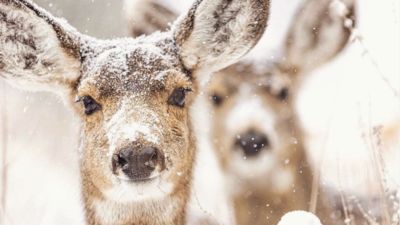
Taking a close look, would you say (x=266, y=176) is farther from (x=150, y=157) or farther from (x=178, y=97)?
(x=150, y=157)

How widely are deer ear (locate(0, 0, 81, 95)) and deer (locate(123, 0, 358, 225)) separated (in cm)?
271

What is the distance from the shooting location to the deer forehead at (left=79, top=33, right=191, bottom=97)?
645 centimetres

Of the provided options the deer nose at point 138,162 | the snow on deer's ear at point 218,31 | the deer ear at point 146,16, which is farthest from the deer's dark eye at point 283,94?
the deer nose at point 138,162

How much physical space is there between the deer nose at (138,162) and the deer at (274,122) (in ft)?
11.6

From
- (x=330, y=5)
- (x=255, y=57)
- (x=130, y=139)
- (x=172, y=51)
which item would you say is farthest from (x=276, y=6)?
(x=130, y=139)

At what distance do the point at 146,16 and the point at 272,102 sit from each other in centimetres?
166

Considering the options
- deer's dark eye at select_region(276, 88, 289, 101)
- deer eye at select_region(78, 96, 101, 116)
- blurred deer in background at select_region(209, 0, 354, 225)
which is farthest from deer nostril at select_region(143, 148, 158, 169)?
deer's dark eye at select_region(276, 88, 289, 101)

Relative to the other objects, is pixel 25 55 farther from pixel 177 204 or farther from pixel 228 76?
pixel 228 76

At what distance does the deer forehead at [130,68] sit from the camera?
21.1 ft

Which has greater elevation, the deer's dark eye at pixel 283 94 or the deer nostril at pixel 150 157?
the deer's dark eye at pixel 283 94

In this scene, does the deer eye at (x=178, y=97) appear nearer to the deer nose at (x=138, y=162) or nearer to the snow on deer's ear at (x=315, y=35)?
the deer nose at (x=138, y=162)

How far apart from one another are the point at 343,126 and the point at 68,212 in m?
3.08

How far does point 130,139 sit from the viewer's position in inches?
234

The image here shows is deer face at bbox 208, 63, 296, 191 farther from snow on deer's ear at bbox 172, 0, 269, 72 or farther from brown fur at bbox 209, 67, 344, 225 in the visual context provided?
snow on deer's ear at bbox 172, 0, 269, 72
